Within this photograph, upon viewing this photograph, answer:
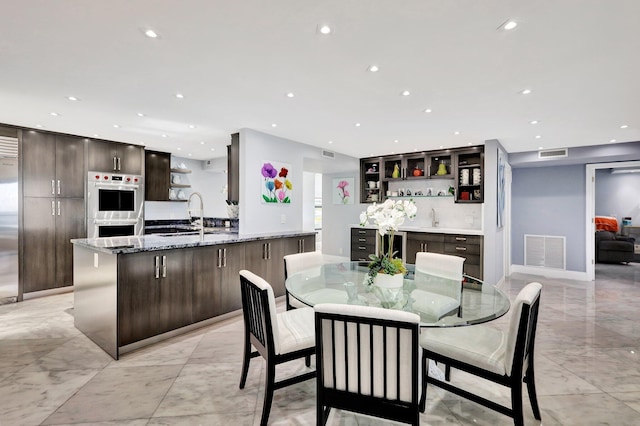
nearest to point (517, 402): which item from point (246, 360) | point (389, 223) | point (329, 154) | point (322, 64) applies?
point (389, 223)

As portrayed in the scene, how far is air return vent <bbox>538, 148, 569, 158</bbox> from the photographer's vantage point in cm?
550

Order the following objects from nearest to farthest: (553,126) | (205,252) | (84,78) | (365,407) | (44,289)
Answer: (365,407) → (84,78) → (205,252) → (553,126) → (44,289)

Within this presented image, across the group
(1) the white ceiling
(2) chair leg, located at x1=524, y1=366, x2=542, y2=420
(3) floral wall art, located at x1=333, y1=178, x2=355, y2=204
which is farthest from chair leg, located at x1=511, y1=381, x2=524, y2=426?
(3) floral wall art, located at x1=333, y1=178, x2=355, y2=204

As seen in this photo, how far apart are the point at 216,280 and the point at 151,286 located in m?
0.75

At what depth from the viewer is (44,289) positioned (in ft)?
14.8

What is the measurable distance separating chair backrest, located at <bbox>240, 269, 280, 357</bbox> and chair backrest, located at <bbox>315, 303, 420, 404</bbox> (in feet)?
1.35

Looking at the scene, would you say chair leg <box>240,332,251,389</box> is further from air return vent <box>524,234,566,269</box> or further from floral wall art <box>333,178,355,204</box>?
air return vent <box>524,234,566,269</box>

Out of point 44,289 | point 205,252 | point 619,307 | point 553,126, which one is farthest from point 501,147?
point 44,289

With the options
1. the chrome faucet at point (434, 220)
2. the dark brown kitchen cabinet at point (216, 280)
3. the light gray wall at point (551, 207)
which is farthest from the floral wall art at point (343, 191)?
the dark brown kitchen cabinet at point (216, 280)

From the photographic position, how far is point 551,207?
6.25 m

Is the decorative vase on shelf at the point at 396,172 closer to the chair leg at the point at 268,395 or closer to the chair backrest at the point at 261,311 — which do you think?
the chair backrest at the point at 261,311

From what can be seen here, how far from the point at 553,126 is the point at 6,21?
538 centimetres

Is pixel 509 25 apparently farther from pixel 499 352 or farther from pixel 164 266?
pixel 164 266

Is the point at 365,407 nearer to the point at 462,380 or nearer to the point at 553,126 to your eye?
the point at 462,380
